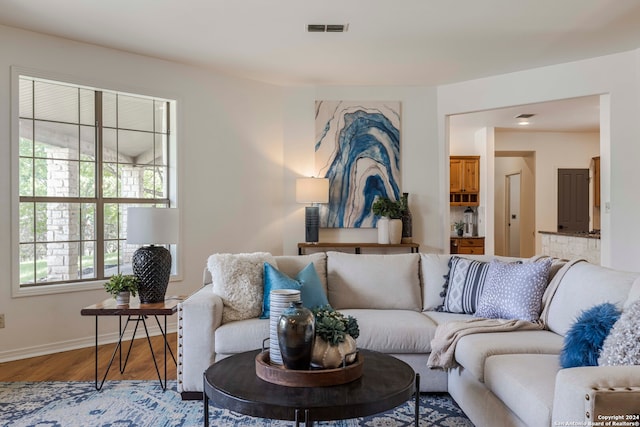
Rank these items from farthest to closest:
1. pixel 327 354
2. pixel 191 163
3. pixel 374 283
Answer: pixel 191 163, pixel 374 283, pixel 327 354

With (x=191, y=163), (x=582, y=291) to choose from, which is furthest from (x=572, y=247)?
(x=191, y=163)

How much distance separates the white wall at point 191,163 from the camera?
3.99 m

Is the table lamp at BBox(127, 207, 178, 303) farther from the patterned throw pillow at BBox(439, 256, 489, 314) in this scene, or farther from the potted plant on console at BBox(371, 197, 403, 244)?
the potted plant on console at BBox(371, 197, 403, 244)

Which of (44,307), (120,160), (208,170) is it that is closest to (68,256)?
(44,307)

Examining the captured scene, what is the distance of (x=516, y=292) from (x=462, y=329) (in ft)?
1.63

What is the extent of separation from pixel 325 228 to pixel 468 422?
3.34 metres

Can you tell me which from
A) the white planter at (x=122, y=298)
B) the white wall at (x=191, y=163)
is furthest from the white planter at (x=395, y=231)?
the white planter at (x=122, y=298)

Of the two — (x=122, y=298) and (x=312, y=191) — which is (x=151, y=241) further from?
(x=312, y=191)

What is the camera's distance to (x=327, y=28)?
4.02 m

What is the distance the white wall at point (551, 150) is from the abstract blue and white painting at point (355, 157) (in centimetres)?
355

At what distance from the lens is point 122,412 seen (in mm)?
2799

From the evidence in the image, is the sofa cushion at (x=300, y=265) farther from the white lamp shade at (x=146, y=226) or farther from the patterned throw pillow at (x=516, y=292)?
the patterned throw pillow at (x=516, y=292)

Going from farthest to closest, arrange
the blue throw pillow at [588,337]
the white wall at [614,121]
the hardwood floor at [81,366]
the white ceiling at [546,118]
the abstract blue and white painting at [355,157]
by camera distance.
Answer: the white ceiling at [546,118]
the abstract blue and white painting at [355,157]
the white wall at [614,121]
the hardwood floor at [81,366]
the blue throw pillow at [588,337]

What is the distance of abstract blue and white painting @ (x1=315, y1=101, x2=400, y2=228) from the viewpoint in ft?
18.7
